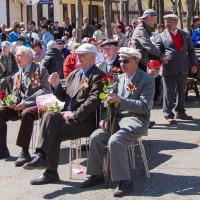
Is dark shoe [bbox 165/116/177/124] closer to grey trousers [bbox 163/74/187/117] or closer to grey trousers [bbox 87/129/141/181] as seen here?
grey trousers [bbox 163/74/187/117]

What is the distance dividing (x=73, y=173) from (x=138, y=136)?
3.82 feet

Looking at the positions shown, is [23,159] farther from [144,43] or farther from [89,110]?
[144,43]

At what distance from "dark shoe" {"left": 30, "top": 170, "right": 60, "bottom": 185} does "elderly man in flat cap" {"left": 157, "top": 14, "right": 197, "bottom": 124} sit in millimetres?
3696

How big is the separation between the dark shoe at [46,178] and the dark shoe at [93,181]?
0.43 meters

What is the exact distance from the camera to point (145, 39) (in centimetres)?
883

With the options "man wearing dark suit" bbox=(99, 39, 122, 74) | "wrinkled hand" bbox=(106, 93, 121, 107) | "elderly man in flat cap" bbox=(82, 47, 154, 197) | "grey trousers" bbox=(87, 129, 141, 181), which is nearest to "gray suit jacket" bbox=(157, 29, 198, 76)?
"man wearing dark suit" bbox=(99, 39, 122, 74)

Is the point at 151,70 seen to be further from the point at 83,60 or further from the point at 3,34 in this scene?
the point at 3,34

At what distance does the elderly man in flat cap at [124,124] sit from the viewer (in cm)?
554

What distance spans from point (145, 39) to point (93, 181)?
12.0ft

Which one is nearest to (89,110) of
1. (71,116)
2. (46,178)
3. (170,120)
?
(71,116)

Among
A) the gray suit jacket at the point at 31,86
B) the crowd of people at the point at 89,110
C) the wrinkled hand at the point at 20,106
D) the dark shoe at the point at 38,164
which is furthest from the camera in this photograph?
the gray suit jacket at the point at 31,86

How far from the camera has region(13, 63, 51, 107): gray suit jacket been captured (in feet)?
24.3

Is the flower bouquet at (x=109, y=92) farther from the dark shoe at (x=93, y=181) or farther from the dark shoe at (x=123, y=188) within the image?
the dark shoe at (x=123, y=188)

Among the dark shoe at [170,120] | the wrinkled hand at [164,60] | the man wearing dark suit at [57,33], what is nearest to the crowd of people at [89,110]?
the wrinkled hand at [164,60]
